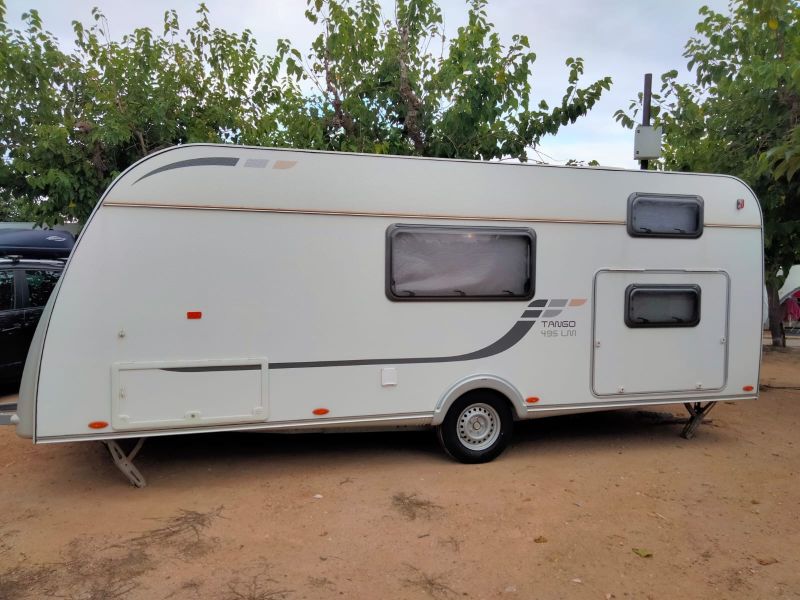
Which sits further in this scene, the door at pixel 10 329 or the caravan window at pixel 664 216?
the door at pixel 10 329

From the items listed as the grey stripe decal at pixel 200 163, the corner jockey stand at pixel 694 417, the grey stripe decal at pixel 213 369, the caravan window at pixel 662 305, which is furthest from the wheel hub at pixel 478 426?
the grey stripe decal at pixel 200 163

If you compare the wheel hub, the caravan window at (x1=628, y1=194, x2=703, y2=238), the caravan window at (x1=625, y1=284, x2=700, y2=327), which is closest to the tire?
the wheel hub

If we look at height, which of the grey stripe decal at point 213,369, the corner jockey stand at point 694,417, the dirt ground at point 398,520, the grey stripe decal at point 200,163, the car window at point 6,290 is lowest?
the dirt ground at point 398,520

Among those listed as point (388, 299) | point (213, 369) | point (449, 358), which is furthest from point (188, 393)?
point (449, 358)

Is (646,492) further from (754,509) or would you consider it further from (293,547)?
(293,547)

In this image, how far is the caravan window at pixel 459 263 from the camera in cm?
510

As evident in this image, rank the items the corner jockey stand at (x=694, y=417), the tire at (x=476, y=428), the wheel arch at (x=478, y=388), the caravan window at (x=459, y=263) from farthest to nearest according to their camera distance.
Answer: the corner jockey stand at (x=694, y=417), the tire at (x=476, y=428), the wheel arch at (x=478, y=388), the caravan window at (x=459, y=263)

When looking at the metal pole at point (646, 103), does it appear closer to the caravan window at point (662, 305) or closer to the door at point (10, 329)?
the caravan window at point (662, 305)

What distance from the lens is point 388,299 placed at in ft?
16.6

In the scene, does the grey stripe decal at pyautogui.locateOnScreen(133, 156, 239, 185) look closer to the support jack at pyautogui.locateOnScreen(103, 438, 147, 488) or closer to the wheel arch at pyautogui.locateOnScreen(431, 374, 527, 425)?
the support jack at pyautogui.locateOnScreen(103, 438, 147, 488)

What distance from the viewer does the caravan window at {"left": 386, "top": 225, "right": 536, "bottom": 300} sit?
5102mm

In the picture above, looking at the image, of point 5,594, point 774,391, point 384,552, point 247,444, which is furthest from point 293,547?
point 774,391

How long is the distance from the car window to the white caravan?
3.92 meters

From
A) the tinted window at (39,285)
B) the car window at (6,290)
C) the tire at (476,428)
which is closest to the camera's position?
the tire at (476,428)
